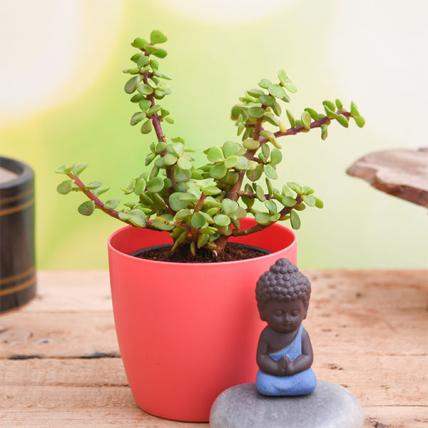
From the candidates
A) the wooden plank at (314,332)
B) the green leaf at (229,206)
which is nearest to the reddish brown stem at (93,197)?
the green leaf at (229,206)

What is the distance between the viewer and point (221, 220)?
1042 mm

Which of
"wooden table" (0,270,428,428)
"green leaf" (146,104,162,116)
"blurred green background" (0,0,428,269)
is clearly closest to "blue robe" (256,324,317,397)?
"wooden table" (0,270,428,428)

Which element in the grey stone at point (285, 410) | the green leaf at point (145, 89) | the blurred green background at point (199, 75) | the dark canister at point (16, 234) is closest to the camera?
the grey stone at point (285, 410)

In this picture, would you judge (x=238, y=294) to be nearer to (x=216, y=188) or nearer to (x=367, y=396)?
(x=216, y=188)

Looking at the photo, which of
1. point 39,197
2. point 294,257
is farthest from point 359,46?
point 294,257

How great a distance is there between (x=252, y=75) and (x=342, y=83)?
21 cm

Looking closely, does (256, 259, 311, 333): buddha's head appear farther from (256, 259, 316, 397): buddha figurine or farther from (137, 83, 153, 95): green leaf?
(137, 83, 153, 95): green leaf

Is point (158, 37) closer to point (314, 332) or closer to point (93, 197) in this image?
point (93, 197)

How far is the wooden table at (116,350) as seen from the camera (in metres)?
1.17

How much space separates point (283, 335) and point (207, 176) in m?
0.23

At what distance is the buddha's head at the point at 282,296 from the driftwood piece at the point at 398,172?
465 millimetres

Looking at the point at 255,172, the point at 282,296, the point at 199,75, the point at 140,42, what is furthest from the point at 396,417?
the point at 199,75

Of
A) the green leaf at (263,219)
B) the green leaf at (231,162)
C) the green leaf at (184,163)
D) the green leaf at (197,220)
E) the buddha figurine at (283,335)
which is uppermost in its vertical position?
the green leaf at (231,162)

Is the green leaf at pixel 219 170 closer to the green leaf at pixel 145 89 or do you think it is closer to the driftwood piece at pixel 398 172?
the green leaf at pixel 145 89
